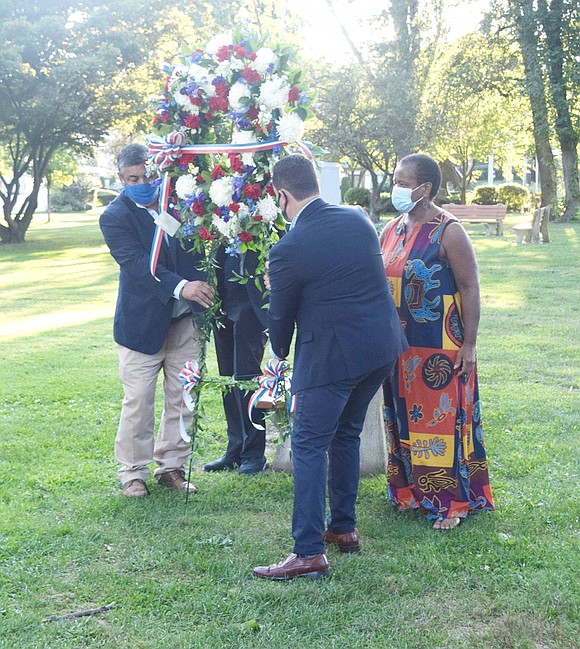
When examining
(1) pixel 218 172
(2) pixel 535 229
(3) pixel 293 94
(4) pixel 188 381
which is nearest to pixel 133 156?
(1) pixel 218 172

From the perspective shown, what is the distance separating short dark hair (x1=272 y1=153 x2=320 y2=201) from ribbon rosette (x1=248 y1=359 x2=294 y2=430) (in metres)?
1.31

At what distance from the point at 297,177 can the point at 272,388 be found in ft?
5.00

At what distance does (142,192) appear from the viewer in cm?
533

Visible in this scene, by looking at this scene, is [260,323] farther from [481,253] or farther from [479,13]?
[479,13]

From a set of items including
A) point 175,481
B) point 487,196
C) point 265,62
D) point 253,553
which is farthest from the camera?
point 487,196

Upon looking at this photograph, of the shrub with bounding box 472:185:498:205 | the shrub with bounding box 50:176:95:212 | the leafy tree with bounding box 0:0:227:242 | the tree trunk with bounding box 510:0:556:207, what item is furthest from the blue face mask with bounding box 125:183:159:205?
the shrub with bounding box 50:176:95:212

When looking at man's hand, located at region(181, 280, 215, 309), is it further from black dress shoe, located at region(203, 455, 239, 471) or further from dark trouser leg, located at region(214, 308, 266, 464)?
black dress shoe, located at region(203, 455, 239, 471)

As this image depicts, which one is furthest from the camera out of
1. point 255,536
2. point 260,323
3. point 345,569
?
point 260,323

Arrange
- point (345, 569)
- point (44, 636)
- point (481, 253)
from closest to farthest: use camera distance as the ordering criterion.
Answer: point (44, 636) → point (345, 569) → point (481, 253)

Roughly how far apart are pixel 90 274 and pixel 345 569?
56.6 feet

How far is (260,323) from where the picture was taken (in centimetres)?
596

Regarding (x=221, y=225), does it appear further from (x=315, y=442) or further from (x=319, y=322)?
(x=315, y=442)

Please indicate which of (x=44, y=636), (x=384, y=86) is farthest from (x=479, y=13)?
(x=44, y=636)

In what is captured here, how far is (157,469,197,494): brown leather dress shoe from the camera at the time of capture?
5628mm
